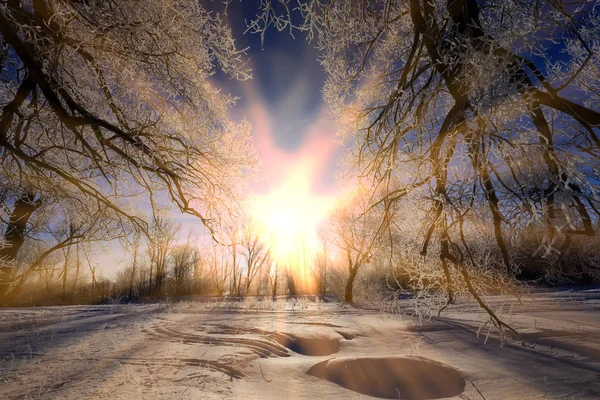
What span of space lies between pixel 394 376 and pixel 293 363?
1.39m

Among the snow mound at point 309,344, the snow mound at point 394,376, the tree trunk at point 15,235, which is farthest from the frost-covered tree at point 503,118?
the tree trunk at point 15,235

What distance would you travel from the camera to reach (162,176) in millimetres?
3557

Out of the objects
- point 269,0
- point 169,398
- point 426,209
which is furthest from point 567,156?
point 169,398

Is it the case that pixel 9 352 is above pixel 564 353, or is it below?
above

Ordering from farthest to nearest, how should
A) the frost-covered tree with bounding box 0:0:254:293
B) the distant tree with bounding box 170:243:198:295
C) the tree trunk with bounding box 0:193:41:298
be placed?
the distant tree with bounding box 170:243:198:295
the tree trunk with bounding box 0:193:41:298
the frost-covered tree with bounding box 0:0:254:293

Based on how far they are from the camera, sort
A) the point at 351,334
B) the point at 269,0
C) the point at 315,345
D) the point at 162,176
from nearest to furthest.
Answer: the point at 269,0 < the point at 162,176 < the point at 315,345 < the point at 351,334

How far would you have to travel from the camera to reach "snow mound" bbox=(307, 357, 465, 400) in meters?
3.40

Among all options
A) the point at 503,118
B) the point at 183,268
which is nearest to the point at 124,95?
the point at 503,118

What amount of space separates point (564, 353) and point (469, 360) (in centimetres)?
150

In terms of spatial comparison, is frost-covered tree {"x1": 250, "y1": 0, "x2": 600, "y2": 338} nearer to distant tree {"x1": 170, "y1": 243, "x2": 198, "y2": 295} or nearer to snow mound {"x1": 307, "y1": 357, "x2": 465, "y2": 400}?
snow mound {"x1": 307, "y1": 357, "x2": 465, "y2": 400}

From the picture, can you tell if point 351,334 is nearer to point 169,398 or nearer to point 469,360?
point 469,360

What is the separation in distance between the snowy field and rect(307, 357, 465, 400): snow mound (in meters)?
0.01

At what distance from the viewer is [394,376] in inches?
151

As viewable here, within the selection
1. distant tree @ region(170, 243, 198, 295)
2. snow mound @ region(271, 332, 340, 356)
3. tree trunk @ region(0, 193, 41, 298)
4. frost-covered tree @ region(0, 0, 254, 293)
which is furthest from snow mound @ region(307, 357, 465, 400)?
distant tree @ region(170, 243, 198, 295)
